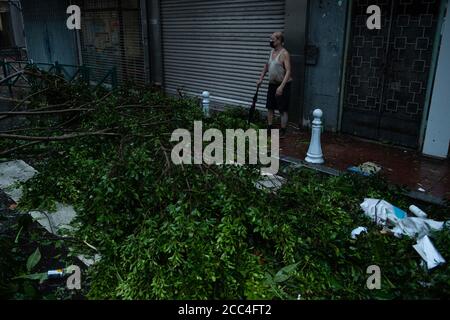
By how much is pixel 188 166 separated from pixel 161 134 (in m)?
0.94

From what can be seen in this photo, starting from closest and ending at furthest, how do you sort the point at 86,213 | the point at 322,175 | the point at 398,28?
the point at 86,213 < the point at 322,175 < the point at 398,28

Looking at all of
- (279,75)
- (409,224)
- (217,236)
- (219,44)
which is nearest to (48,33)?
(219,44)

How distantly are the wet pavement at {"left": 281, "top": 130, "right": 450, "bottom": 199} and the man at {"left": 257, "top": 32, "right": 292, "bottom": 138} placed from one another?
0.74 meters

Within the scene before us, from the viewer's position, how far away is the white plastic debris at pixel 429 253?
325 centimetres

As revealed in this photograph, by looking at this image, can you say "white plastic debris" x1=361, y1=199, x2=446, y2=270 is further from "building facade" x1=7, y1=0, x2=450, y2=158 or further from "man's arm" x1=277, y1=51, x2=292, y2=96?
"man's arm" x1=277, y1=51, x2=292, y2=96

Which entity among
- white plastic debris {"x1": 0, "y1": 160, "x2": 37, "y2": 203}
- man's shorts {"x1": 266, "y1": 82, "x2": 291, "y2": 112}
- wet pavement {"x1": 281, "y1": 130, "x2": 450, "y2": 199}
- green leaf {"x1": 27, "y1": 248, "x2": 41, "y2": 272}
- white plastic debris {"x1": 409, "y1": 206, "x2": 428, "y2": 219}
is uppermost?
man's shorts {"x1": 266, "y1": 82, "x2": 291, "y2": 112}

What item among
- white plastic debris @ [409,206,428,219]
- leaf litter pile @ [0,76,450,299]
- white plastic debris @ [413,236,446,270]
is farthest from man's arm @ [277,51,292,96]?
white plastic debris @ [413,236,446,270]

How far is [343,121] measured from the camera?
7.81 metres

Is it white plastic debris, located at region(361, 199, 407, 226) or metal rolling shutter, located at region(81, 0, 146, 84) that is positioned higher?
metal rolling shutter, located at region(81, 0, 146, 84)

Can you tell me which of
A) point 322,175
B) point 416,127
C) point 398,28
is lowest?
point 322,175

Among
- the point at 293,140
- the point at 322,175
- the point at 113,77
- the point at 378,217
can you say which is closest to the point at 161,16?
the point at 113,77

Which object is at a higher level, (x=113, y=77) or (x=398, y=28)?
(x=398, y=28)

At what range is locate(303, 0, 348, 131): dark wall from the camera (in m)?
7.34
